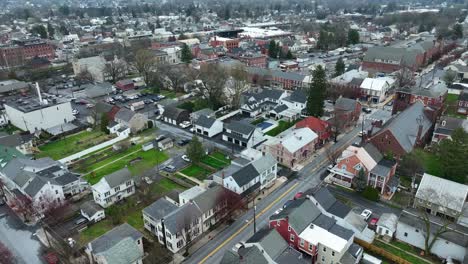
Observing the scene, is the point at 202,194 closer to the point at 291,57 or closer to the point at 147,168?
the point at 147,168

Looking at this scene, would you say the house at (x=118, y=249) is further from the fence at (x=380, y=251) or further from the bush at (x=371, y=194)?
the bush at (x=371, y=194)

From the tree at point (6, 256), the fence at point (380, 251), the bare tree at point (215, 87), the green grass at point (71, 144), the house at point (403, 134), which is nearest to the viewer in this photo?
the fence at point (380, 251)

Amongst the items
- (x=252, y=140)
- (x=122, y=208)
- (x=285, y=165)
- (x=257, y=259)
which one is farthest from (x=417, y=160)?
(x=122, y=208)

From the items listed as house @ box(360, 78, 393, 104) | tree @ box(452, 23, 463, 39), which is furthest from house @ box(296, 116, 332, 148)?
tree @ box(452, 23, 463, 39)

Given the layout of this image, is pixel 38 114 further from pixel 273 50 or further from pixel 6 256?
pixel 273 50

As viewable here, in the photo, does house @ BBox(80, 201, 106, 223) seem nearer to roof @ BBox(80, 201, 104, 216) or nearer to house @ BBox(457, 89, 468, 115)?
roof @ BBox(80, 201, 104, 216)

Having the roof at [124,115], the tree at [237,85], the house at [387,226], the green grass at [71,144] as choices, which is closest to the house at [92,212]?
the green grass at [71,144]
